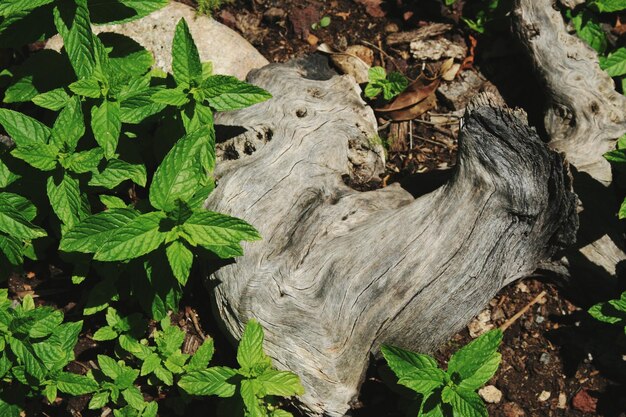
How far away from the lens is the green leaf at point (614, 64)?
442 centimetres

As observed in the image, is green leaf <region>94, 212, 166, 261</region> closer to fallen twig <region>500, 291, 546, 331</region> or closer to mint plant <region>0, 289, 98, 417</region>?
mint plant <region>0, 289, 98, 417</region>

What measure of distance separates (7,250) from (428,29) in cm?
342

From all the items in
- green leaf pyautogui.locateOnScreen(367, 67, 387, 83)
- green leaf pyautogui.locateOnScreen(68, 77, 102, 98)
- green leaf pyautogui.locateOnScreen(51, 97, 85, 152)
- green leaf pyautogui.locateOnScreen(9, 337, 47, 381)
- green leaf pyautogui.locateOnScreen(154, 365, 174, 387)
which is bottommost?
green leaf pyautogui.locateOnScreen(154, 365, 174, 387)

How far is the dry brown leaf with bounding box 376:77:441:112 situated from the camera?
4859 mm

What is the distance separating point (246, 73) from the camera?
492cm

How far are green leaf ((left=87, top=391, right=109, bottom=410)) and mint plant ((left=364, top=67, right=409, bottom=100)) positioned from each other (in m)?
2.63

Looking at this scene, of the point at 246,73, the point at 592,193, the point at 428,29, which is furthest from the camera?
the point at 428,29

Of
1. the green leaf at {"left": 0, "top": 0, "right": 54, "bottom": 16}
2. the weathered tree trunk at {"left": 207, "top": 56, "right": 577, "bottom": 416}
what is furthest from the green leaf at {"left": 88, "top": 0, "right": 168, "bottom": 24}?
the weathered tree trunk at {"left": 207, "top": 56, "right": 577, "bottom": 416}

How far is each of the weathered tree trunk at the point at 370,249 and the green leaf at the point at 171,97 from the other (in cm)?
61

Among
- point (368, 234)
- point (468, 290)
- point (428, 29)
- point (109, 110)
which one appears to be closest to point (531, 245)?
point (468, 290)

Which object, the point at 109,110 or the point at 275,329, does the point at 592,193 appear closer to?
the point at 275,329

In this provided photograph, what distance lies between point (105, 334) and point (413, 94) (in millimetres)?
2677

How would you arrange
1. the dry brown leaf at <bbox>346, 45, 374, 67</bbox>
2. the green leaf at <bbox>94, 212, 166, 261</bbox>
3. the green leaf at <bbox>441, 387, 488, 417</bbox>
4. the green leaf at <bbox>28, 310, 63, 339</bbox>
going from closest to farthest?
the green leaf at <bbox>94, 212, 166, 261</bbox> < the green leaf at <bbox>441, 387, 488, 417</bbox> < the green leaf at <bbox>28, 310, 63, 339</bbox> < the dry brown leaf at <bbox>346, 45, 374, 67</bbox>

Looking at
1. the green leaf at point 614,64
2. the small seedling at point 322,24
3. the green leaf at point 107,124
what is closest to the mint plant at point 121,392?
the green leaf at point 107,124
